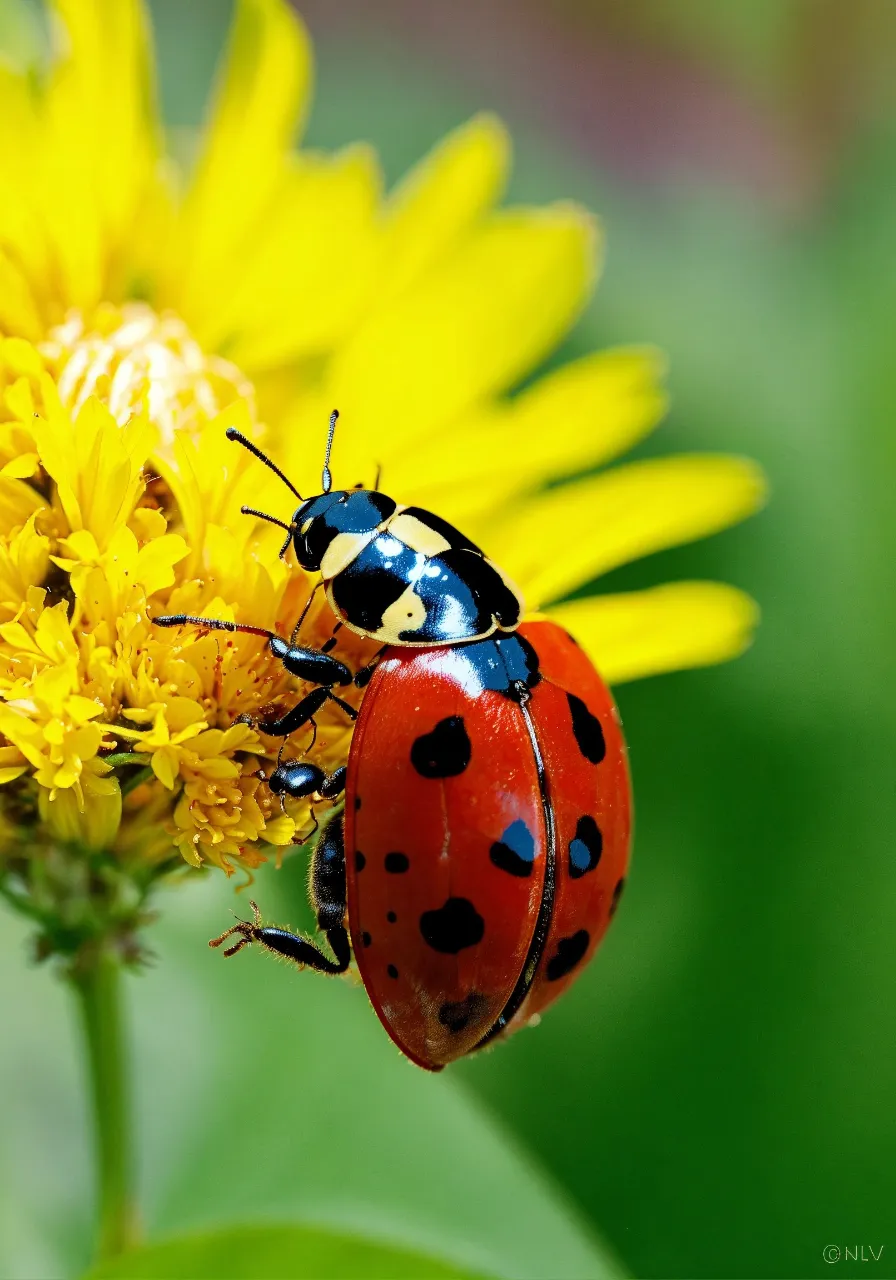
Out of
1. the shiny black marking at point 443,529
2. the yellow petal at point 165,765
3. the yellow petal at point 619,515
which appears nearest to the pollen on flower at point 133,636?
the yellow petal at point 165,765

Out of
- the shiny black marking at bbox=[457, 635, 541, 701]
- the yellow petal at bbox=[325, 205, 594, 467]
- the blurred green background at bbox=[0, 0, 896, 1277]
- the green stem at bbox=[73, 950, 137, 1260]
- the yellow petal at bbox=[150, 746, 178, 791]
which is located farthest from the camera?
the blurred green background at bbox=[0, 0, 896, 1277]

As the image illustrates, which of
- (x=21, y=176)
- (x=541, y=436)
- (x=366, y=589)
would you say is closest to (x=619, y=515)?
(x=541, y=436)

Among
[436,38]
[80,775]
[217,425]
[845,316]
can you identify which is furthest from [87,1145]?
[436,38]

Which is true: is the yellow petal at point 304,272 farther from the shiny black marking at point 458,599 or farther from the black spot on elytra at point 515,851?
the black spot on elytra at point 515,851

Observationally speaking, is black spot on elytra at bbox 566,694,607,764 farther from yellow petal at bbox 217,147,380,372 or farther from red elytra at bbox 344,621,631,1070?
yellow petal at bbox 217,147,380,372

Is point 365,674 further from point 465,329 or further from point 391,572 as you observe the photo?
point 465,329

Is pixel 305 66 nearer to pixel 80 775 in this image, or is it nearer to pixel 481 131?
pixel 481 131

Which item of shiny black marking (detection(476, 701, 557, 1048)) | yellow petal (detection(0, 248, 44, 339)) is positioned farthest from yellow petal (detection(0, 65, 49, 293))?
shiny black marking (detection(476, 701, 557, 1048))
